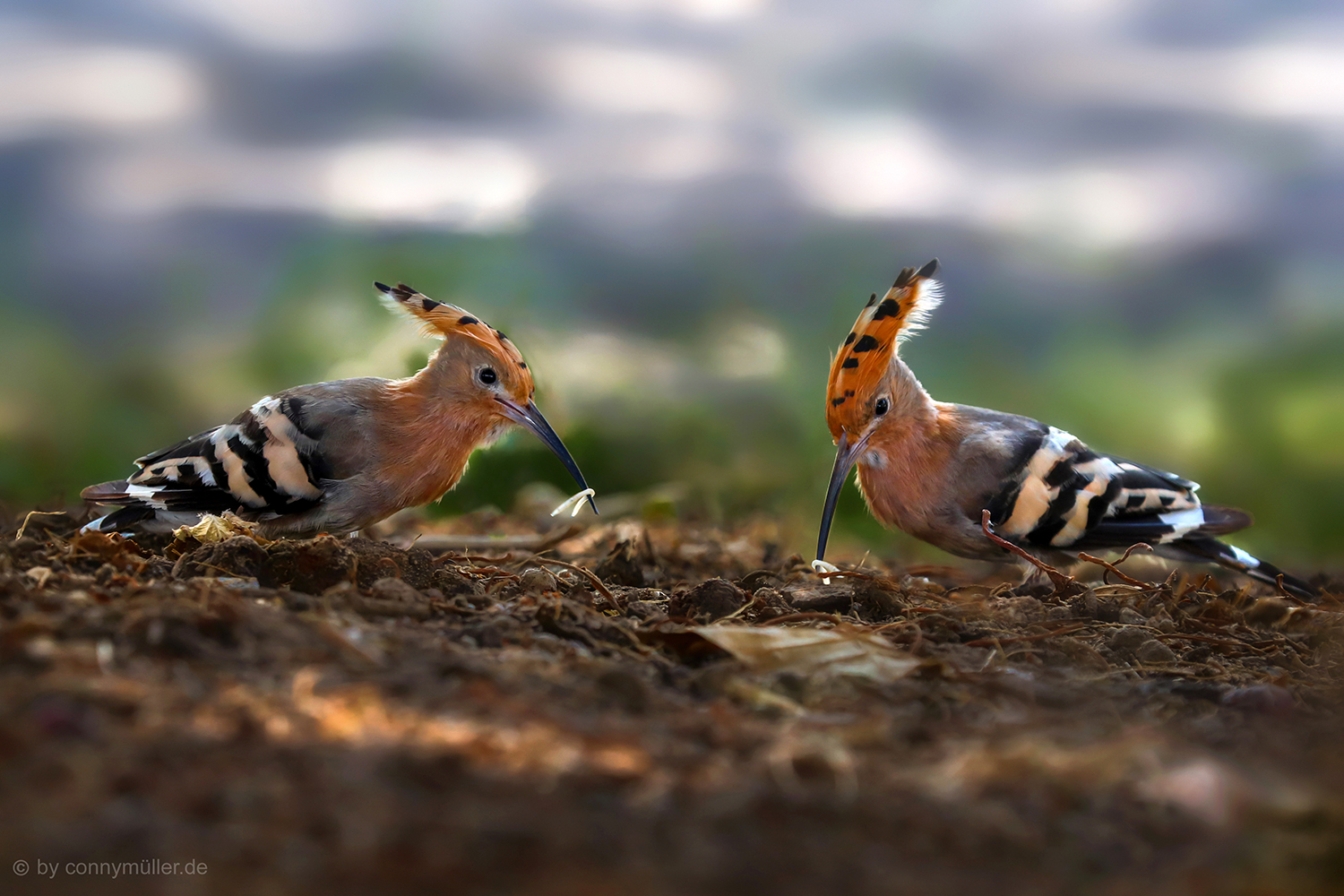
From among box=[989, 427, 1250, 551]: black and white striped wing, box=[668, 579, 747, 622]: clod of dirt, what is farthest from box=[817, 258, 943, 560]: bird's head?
box=[668, 579, 747, 622]: clod of dirt

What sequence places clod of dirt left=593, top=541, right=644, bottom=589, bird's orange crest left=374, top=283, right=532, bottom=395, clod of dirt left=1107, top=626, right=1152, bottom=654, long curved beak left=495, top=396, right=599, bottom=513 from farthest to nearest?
long curved beak left=495, top=396, right=599, bottom=513
bird's orange crest left=374, top=283, right=532, bottom=395
clod of dirt left=593, top=541, right=644, bottom=589
clod of dirt left=1107, top=626, right=1152, bottom=654

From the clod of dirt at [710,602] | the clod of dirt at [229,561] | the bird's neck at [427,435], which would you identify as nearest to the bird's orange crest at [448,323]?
the bird's neck at [427,435]

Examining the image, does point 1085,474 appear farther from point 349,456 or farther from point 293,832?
point 293,832

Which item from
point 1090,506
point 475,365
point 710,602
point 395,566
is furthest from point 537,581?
point 1090,506

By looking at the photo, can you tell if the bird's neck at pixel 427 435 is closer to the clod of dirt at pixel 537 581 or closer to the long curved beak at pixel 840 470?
the clod of dirt at pixel 537 581

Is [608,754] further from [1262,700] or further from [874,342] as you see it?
[874,342]

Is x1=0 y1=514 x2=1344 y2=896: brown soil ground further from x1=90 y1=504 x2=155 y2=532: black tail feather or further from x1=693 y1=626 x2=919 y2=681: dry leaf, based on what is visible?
x1=90 y1=504 x2=155 y2=532: black tail feather

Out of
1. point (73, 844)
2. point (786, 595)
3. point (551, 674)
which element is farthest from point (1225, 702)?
point (73, 844)
